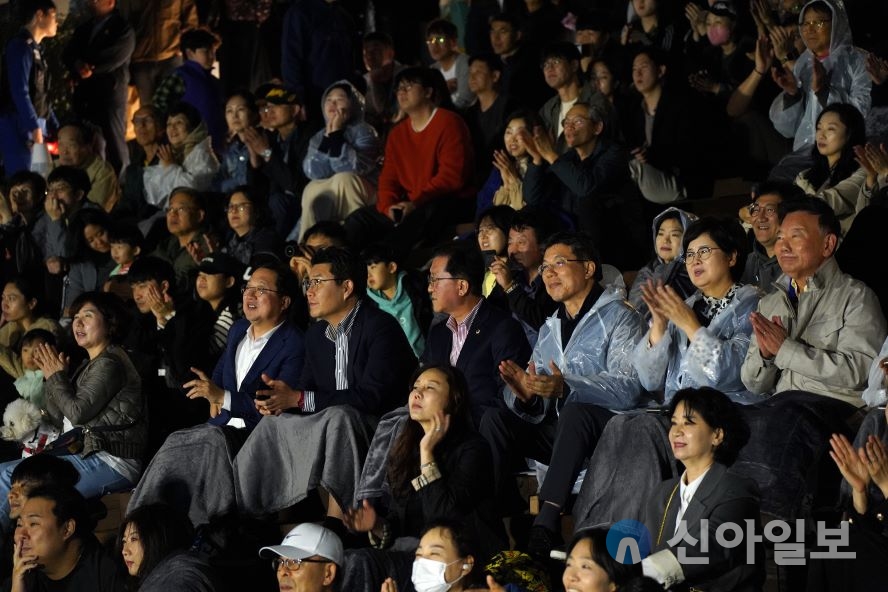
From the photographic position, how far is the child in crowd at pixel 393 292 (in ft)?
25.4

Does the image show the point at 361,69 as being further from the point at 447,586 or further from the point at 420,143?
the point at 447,586

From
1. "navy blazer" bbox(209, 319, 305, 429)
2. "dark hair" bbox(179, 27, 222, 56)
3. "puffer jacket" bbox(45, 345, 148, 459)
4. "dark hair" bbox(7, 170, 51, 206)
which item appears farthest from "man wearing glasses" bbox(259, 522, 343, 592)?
"dark hair" bbox(179, 27, 222, 56)

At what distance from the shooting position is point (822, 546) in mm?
5008

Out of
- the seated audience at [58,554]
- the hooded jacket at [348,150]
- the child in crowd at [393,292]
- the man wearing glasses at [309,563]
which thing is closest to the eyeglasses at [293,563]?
the man wearing glasses at [309,563]

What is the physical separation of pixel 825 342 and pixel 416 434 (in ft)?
5.19

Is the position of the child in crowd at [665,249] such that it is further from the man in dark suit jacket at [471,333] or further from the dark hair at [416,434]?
the dark hair at [416,434]

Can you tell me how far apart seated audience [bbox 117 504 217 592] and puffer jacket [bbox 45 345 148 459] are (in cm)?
98

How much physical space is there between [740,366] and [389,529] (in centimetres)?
147

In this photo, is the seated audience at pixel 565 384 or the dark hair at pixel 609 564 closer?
the dark hair at pixel 609 564

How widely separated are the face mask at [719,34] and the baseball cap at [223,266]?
3477 mm

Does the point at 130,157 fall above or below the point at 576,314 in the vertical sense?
below

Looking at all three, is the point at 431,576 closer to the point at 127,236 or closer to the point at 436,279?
the point at 436,279

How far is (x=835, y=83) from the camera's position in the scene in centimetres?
840

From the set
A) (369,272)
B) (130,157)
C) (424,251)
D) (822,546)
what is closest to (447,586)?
(822,546)
